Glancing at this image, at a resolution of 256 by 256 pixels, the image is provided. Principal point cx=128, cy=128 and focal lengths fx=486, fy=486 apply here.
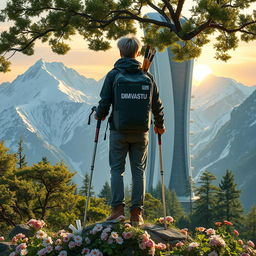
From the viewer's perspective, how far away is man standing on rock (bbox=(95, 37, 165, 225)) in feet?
27.6

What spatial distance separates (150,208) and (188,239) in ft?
165

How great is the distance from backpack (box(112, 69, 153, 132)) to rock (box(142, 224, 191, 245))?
6.49 ft

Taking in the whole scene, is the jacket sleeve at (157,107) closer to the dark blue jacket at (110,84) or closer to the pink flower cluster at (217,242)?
the dark blue jacket at (110,84)

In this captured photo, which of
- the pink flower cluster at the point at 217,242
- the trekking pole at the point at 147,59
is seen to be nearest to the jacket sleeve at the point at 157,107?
the trekking pole at the point at 147,59

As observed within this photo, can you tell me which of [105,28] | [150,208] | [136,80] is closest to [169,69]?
[150,208]

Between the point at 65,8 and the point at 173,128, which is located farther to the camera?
the point at 173,128

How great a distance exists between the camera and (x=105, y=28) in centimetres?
1703

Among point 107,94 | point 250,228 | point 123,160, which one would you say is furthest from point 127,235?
point 250,228

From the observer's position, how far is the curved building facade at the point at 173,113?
144 m

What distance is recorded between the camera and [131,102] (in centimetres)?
840

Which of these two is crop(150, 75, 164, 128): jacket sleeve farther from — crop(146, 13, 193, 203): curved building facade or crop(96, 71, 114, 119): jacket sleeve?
crop(146, 13, 193, 203): curved building facade

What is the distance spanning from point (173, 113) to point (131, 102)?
457 feet

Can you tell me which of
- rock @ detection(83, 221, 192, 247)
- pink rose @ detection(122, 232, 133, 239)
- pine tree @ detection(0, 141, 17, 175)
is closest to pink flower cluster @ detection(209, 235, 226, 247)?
pink rose @ detection(122, 232, 133, 239)

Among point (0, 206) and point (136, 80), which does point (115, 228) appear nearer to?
point (136, 80)
